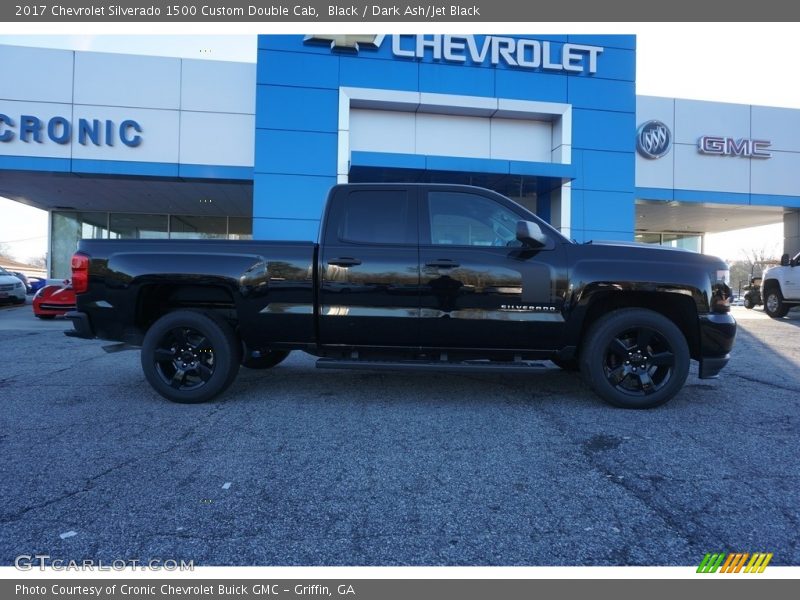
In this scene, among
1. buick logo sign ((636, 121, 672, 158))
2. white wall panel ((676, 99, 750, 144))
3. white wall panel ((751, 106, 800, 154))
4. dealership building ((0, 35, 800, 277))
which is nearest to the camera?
dealership building ((0, 35, 800, 277))

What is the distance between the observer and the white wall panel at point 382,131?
13219mm

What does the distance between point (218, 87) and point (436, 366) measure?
40.7 feet

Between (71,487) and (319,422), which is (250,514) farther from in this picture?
(319,422)

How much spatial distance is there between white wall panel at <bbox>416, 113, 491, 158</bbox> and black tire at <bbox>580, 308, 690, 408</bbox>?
1003 centimetres

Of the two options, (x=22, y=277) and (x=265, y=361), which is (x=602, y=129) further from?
(x=22, y=277)

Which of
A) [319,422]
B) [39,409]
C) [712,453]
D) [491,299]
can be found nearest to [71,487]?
[319,422]

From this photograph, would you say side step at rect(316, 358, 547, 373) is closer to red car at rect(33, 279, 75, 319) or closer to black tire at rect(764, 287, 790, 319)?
red car at rect(33, 279, 75, 319)

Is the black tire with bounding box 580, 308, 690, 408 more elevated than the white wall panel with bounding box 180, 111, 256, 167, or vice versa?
the white wall panel with bounding box 180, 111, 256, 167

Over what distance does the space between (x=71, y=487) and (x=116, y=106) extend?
13.6m

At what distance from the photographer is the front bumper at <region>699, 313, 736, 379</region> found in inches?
170

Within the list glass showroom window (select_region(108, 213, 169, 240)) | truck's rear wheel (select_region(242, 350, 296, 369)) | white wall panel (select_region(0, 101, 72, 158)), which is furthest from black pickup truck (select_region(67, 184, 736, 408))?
glass showroom window (select_region(108, 213, 169, 240))

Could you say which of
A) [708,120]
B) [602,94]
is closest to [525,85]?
[602,94]

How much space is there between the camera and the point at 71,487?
282 cm

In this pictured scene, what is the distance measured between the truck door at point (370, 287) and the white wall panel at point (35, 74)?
1306cm
